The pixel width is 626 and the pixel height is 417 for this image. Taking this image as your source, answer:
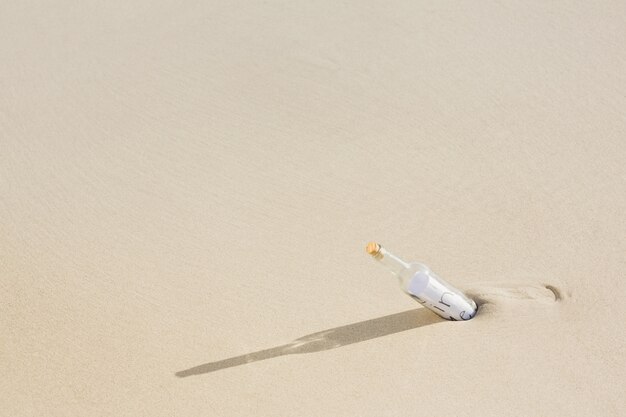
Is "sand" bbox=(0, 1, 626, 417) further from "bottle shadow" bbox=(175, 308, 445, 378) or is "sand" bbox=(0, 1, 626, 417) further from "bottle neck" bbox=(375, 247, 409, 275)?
"bottle neck" bbox=(375, 247, 409, 275)

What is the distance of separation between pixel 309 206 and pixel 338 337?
31 centimetres

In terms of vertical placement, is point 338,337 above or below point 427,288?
below

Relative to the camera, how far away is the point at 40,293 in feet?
4.08

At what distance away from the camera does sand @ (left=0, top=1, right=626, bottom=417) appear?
1050mm

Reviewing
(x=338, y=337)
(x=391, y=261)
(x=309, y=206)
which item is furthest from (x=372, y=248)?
(x=309, y=206)

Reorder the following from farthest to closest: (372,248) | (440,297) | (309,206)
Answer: (309,206) < (440,297) < (372,248)

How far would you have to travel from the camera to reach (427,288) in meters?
1.03

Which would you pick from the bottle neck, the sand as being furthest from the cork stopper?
the sand

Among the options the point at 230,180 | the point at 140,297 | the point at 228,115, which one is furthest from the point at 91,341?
the point at 228,115

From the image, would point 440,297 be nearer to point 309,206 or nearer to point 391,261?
point 391,261

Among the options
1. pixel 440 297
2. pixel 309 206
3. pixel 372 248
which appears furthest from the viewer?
pixel 309 206

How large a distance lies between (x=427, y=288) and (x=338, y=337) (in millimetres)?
155

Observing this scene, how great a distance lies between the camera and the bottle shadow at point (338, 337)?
1.09 metres

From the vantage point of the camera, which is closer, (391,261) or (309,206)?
(391,261)
